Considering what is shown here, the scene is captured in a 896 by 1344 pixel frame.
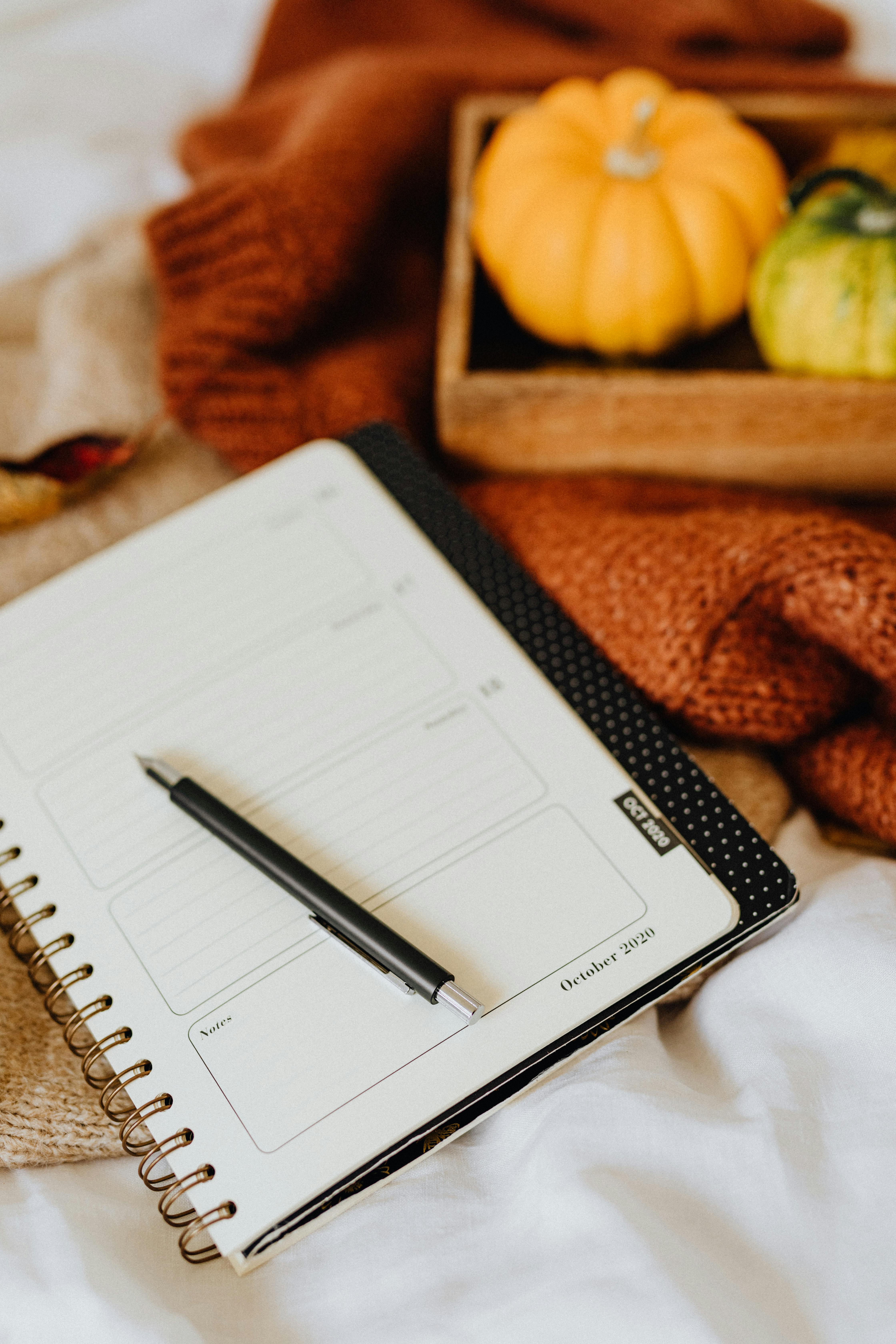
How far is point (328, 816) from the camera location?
0.37 meters

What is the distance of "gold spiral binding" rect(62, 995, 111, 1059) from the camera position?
1.11ft

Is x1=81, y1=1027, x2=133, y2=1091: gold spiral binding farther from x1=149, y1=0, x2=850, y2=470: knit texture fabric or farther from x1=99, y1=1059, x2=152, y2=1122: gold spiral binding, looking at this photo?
x1=149, y1=0, x2=850, y2=470: knit texture fabric

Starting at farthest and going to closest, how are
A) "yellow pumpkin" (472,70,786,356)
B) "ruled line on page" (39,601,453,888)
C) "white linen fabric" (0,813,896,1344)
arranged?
"yellow pumpkin" (472,70,786,356) < "ruled line on page" (39,601,453,888) < "white linen fabric" (0,813,896,1344)

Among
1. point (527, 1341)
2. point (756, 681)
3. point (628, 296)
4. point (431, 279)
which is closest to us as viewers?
point (527, 1341)

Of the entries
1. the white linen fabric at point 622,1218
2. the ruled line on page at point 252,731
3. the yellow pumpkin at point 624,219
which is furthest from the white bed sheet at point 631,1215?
the yellow pumpkin at point 624,219

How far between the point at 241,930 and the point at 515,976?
101 mm

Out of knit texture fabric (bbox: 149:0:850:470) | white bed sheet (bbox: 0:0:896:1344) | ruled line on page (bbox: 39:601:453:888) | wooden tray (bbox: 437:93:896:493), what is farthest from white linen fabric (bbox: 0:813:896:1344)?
knit texture fabric (bbox: 149:0:850:470)

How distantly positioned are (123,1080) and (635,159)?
493mm

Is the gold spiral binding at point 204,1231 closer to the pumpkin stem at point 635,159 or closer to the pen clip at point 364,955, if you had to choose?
the pen clip at point 364,955

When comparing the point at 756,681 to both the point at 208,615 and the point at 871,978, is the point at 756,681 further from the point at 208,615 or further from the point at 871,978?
the point at 208,615

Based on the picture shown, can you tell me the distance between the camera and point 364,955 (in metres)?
0.33

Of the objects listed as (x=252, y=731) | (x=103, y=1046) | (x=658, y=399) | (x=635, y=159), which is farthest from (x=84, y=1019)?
(x=635, y=159)

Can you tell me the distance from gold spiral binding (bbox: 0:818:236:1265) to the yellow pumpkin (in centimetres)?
37

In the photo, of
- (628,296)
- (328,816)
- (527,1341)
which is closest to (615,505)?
(628,296)
